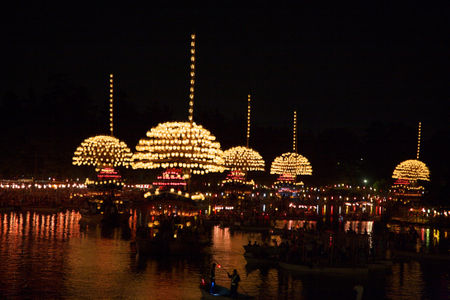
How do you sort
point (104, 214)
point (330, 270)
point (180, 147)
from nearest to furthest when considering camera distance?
point (330, 270) < point (180, 147) < point (104, 214)

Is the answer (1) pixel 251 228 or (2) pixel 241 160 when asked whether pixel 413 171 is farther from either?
(1) pixel 251 228

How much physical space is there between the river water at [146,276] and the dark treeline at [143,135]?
27.2 metres

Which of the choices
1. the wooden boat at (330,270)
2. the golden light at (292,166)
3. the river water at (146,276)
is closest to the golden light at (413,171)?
the golden light at (292,166)

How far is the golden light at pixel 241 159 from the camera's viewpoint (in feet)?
250

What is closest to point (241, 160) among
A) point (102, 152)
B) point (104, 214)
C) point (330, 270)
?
point (102, 152)

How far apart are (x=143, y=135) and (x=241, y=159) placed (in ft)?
95.2

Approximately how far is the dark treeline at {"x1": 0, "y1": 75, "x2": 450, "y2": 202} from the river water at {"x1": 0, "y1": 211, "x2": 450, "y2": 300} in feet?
89.3

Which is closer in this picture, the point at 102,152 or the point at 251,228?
the point at 251,228

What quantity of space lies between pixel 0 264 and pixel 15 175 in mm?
52546

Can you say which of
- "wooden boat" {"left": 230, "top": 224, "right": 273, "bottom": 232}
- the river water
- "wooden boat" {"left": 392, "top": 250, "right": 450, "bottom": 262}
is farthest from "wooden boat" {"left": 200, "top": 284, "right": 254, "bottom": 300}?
"wooden boat" {"left": 230, "top": 224, "right": 273, "bottom": 232}

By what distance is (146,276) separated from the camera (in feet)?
114

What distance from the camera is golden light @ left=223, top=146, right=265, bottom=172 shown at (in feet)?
250

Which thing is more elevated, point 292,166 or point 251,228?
point 292,166

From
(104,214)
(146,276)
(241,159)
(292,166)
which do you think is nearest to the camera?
(146,276)
